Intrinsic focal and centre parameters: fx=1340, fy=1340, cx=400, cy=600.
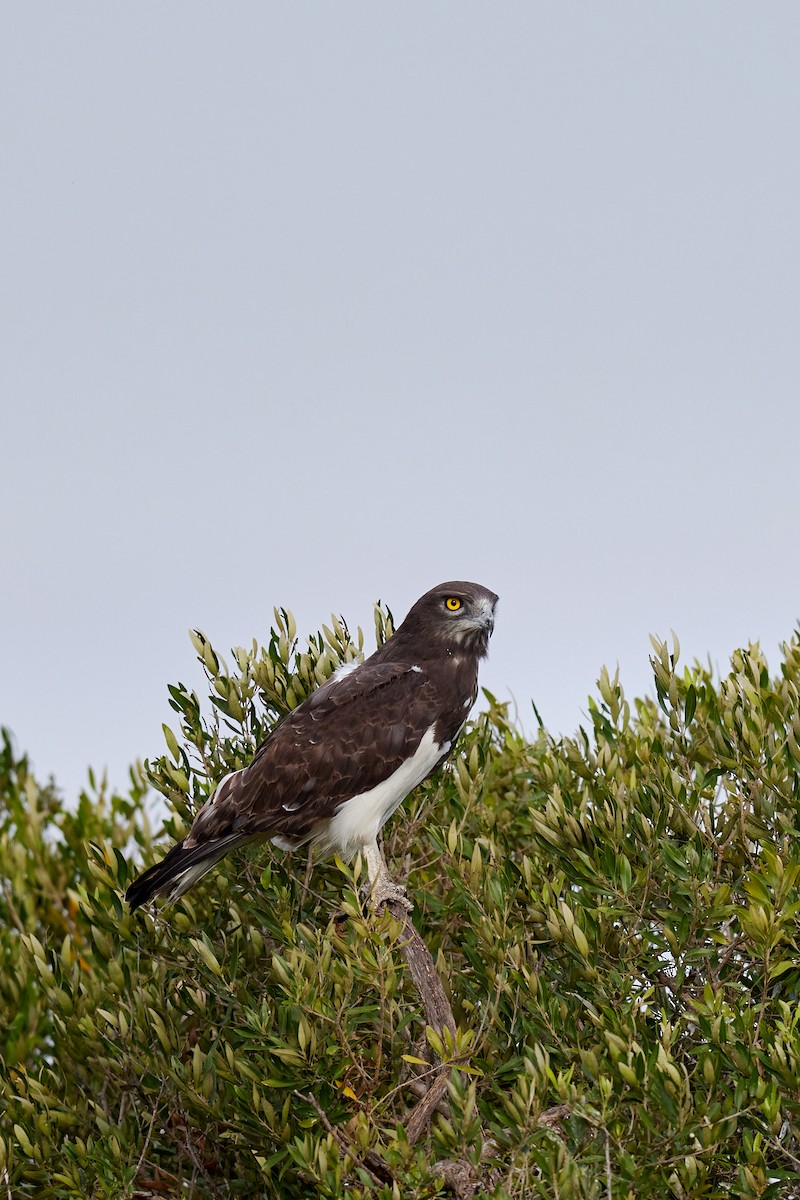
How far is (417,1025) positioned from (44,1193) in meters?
2.91

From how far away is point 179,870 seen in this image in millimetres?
9242

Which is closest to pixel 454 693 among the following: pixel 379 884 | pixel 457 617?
pixel 457 617

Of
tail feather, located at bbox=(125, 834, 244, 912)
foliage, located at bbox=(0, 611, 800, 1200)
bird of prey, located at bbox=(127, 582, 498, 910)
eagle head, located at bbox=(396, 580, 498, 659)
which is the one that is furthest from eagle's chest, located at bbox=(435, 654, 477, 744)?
tail feather, located at bbox=(125, 834, 244, 912)

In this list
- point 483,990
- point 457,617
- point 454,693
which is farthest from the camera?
point 457,617

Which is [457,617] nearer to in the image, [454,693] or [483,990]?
[454,693]

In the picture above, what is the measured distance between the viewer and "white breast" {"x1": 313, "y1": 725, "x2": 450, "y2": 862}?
9.55m

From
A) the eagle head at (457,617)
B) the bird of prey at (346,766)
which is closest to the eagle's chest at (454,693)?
the bird of prey at (346,766)

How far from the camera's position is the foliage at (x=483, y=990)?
7465 mm

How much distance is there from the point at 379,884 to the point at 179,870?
139 cm

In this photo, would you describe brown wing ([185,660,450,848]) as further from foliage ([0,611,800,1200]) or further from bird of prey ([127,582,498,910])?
foliage ([0,611,800,1200])

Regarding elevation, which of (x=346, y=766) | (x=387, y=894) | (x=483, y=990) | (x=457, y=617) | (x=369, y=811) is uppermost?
(x=457, y=617)

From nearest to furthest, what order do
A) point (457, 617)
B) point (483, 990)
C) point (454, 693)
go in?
point (483, 990) → point (454, 693) → point (457, 617)

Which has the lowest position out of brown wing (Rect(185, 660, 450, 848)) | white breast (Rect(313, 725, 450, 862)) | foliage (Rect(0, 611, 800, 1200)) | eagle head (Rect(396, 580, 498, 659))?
foliage (Rect(0, 611, 800, 1200))

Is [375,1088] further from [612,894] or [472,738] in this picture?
[472,738]
